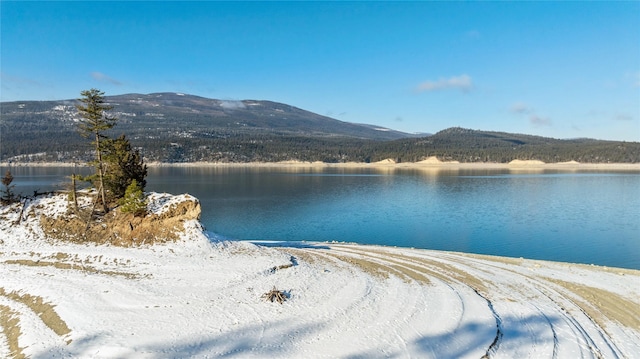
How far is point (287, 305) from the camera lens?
13.3m

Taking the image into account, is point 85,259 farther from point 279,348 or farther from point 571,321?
point 571,321

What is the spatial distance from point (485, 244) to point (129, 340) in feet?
89.5

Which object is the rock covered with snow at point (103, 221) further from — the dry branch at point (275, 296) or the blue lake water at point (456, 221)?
the blue lake water at point (456, 221)

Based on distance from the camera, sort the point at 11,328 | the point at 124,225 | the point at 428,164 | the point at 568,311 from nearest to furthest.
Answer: the point at 11,328
the point at 568,311
the point at 124,225
the point at 428,164

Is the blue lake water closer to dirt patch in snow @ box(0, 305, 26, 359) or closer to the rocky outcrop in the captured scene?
the rocky outcrop

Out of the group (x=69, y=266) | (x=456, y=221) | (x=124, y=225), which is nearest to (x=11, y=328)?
(x=69, y=266)

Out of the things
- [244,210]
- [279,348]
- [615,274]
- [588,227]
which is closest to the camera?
[279,348]

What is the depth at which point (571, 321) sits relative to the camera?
13.1 m

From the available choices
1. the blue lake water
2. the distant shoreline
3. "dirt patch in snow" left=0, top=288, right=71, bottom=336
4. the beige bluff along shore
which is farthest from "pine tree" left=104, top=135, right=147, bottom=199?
the beige bluff along shore

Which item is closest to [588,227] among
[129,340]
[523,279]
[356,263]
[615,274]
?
[615,274]

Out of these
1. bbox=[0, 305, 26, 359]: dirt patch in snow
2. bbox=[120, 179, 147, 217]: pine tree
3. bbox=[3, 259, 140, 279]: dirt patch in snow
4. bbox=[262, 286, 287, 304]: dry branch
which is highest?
bbox=[120, 179, 147, 217]: pine tree

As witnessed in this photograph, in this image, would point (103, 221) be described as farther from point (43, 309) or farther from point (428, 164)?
point (428, 164)

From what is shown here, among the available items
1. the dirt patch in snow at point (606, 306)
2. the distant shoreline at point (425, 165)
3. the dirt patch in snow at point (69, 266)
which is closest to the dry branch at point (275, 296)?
the dirt patch in snow at point (69, 266)

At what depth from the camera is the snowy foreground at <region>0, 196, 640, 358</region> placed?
10773mm
